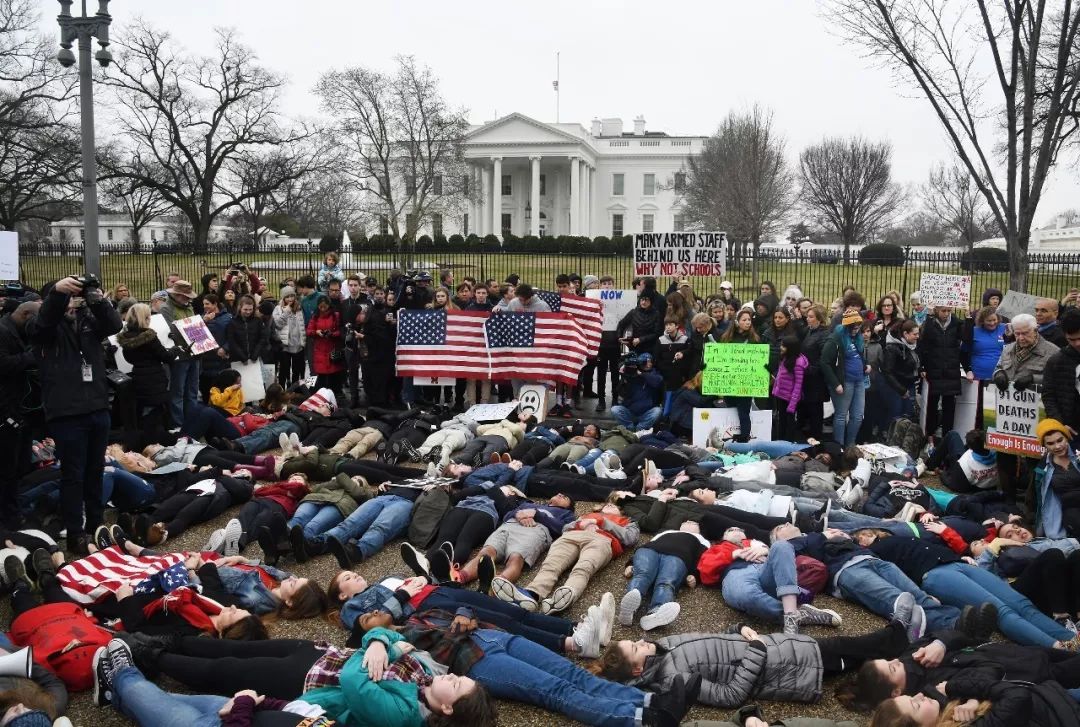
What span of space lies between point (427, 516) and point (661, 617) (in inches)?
106

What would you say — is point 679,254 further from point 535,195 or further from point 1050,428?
point 535,195

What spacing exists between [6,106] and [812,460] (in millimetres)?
32353

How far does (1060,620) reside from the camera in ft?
18.3

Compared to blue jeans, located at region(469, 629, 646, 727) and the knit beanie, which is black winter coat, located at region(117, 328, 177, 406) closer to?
blue jeans, located at region(469, 629, 646, 727)

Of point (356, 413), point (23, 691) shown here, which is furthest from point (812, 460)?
point (23, 691)

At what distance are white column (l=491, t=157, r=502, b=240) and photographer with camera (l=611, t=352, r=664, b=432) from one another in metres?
59.8

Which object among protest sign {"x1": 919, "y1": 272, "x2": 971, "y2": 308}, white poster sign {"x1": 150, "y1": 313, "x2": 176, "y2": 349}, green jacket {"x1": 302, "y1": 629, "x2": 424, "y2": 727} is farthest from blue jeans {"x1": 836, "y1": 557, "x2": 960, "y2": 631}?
white poster sign {"x1": 150, "y1": 313, "x2": 176, "y2": 349}

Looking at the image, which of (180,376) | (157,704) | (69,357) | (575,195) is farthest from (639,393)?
(575,195)

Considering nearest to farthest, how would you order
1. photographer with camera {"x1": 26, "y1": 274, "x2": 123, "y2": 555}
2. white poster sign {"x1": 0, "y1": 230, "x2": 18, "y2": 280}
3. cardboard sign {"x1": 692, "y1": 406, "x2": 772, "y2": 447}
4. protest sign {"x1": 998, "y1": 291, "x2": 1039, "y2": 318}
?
1. photographer with camera {"x1": 26, "y1": 274, "x2": 123, "y2": 555}
2. white poster sign {"x1": 0, "y1": 230, "x2": 18, "y2": 280}
3. cardboard sign {"x1": 692, "y1": 406, "x2": 772, "y2": 447}
4. protest sign {"x1": 998, "y1": 291, "x2": 1039, "y2": 318}

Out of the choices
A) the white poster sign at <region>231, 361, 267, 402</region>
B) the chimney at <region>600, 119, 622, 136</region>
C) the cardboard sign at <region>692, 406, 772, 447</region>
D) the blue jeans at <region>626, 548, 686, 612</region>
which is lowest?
the blue jeans at <region>626, 548, 686, 612</region>

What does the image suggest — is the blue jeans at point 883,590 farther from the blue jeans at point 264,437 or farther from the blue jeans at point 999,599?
the blue jeans at point 264,437

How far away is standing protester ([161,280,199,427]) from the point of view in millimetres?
10828

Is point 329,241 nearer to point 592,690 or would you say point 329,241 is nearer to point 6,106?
point 6,106

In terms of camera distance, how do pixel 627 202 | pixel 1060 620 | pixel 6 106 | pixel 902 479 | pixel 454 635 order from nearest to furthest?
1. pixel 454 635
2. pixel 1060 620
3. pixel 902 479
4. pixel 6 106
5. pixel 627 202
